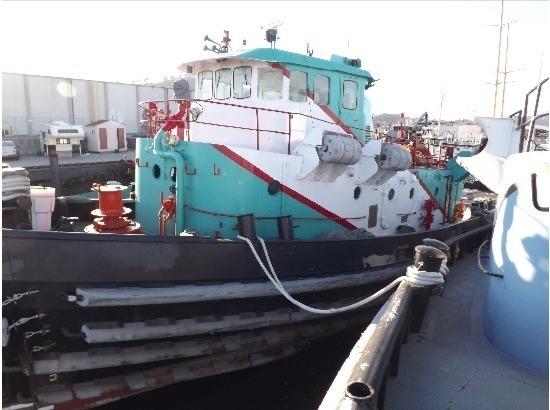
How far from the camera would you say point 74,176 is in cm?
1445

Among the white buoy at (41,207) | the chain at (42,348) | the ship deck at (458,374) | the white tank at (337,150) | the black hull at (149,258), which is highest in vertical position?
the white tank at (337,150)

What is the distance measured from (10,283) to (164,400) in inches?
109

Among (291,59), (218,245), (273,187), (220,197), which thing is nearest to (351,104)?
(291,59)

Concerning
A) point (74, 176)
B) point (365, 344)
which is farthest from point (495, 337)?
point (74, 176)

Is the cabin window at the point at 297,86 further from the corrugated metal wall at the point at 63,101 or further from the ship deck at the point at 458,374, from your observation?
→ the corrugated metal wall at the point at 63,101

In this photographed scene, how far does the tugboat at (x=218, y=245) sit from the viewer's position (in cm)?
398

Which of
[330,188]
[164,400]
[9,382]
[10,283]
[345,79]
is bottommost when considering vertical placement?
[164,400]

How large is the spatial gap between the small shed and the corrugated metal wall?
3.38 metres

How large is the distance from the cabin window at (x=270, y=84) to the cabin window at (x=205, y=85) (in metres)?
1.14

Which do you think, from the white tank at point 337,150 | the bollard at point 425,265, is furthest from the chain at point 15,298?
the white tank at point 337,150

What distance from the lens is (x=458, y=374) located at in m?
3.04

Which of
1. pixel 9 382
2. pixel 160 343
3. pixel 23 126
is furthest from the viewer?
pixel 23 126

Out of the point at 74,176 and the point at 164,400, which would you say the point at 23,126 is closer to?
the point at 74,176

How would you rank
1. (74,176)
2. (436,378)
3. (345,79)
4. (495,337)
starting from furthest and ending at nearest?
(74,176) → (345,79) → (495,337) → (436,378)
